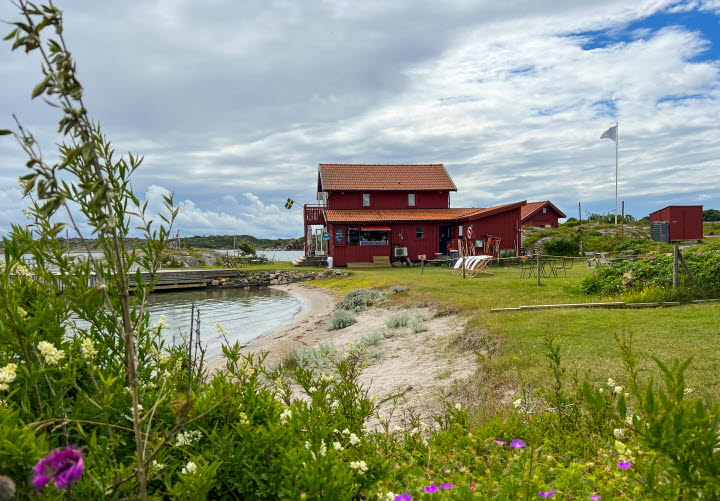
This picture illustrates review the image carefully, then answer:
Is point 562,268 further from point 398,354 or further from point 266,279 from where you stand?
point 266,279

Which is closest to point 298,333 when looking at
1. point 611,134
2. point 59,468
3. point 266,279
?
point 59,468

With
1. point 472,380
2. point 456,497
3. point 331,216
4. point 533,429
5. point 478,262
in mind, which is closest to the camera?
point 456,497

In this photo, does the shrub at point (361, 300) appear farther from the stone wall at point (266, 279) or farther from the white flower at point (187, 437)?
the white flower at point (187, 437)

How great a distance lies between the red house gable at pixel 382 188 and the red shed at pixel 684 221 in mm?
18840

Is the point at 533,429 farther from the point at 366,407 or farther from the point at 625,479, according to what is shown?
the point at 366,407

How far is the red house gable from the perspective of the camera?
4056 centimetres

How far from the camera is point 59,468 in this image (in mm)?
1224

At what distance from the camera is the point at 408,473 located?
3.26 metres

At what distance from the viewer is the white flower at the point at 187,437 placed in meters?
2.34

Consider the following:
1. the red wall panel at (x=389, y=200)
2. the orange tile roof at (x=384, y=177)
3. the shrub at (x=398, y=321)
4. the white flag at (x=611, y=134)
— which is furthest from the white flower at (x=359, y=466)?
the white flag at (x=611, y=134)

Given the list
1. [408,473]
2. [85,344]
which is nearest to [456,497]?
[408,473]

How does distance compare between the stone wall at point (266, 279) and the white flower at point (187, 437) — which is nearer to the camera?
the white flower at point (187, 437)

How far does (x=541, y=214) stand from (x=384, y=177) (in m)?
20.2

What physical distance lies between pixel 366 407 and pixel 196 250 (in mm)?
54993
